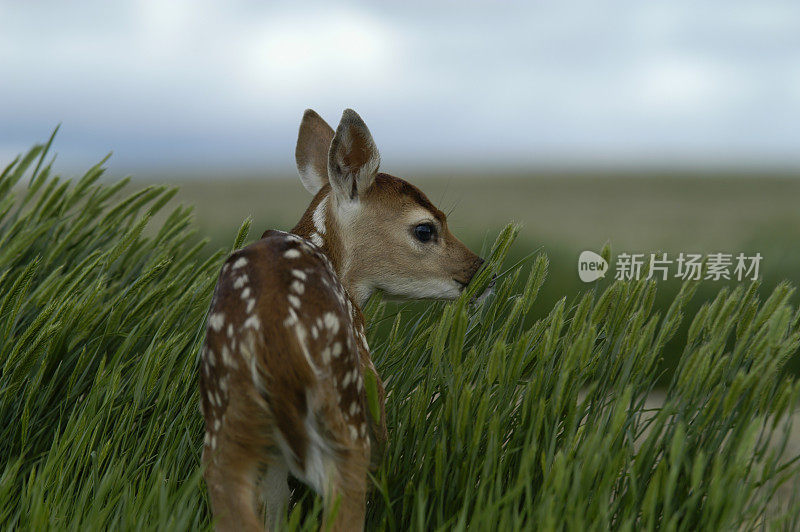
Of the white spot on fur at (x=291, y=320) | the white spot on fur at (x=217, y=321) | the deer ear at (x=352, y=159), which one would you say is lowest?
the white spot on fur at (x=217, y=321)

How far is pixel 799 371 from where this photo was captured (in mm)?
5641

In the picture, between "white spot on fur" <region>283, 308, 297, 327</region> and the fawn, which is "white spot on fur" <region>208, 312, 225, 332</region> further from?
"white spot on fur" <region>283, 308, 297, 327</region>

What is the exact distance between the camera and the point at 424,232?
7.04 ft

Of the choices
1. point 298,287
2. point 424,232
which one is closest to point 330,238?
point 424,232

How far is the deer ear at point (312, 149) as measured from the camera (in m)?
2.29

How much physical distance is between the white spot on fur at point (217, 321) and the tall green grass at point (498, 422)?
39cm

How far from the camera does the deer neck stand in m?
2.04

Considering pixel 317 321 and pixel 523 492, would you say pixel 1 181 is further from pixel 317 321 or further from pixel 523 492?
pixel 523 492

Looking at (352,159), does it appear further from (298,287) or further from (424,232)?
(298,287)

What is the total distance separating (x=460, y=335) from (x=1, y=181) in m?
2.42

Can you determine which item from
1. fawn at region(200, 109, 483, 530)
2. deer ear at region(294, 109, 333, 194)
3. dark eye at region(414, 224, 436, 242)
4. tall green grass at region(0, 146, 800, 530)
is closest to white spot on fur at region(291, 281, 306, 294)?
fawn at region(200, 109, 483, 530)

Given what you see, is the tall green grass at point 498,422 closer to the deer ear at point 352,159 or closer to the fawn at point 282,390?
the fawn at point 282,390

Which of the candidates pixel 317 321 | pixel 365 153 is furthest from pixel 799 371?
pixel 317 321

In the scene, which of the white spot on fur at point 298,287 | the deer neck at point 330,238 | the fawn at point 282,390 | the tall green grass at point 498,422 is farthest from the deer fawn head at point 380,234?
the white spot on fur at point 298,287
